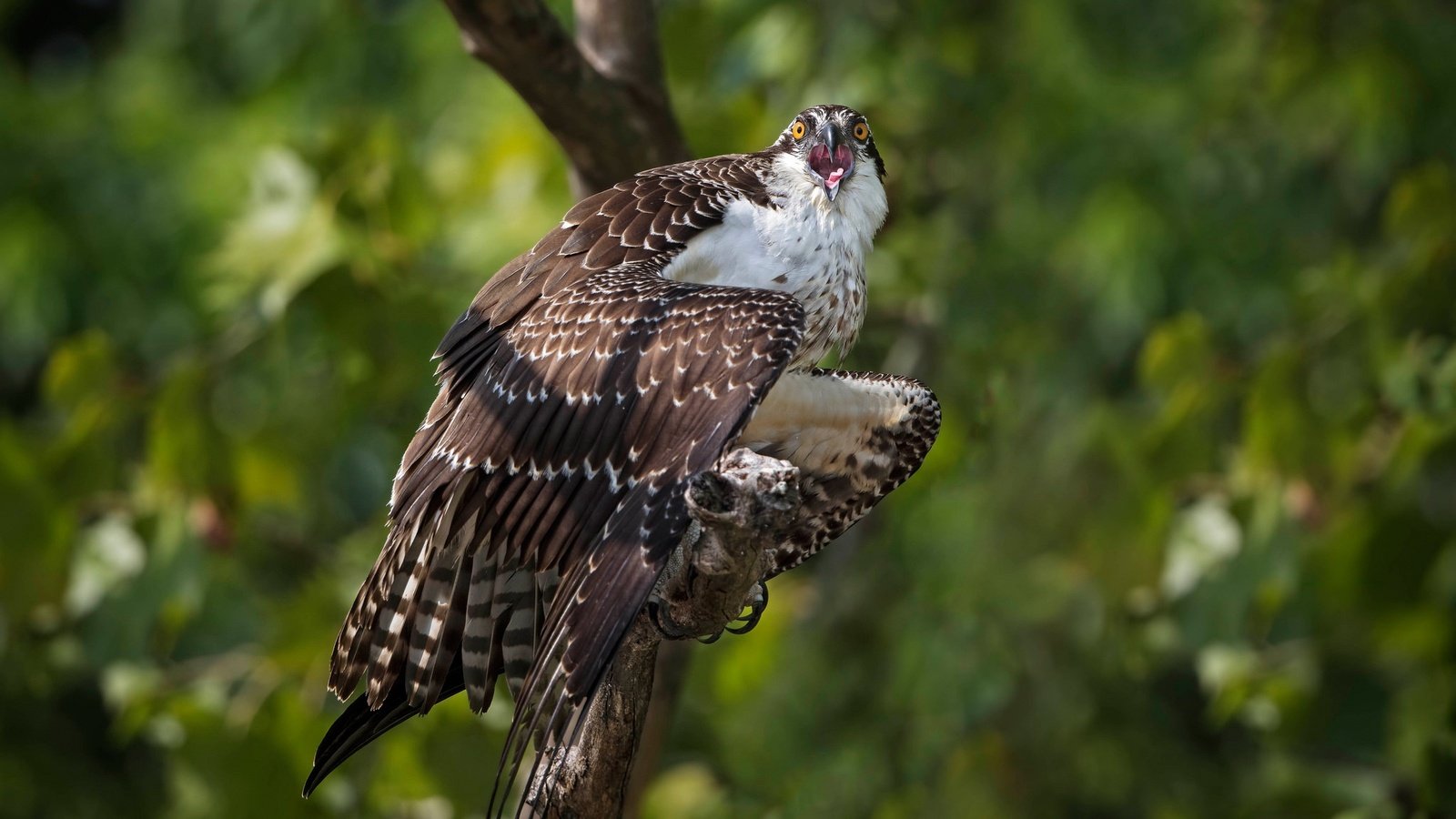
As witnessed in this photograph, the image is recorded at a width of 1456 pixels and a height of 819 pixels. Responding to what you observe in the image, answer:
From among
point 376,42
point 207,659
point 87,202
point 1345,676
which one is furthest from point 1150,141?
point 87,202

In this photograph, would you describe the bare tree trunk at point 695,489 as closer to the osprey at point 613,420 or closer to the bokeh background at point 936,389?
the osprey at point 613,420

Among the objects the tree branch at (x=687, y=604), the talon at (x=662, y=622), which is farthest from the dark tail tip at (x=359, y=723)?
the talon at (x=662, y=622)

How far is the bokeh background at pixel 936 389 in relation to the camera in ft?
17.7

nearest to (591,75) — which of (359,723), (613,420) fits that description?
(613,420)

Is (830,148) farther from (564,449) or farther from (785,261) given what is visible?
(564,449)

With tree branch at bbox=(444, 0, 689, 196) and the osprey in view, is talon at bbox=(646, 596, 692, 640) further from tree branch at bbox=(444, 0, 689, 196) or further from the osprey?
tree branch at bbox=(444, 0, 689, 196)

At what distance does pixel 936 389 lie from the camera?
6340mm

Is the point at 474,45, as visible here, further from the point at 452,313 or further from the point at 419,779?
the point at 419,779

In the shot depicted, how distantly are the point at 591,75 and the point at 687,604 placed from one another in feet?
5.85

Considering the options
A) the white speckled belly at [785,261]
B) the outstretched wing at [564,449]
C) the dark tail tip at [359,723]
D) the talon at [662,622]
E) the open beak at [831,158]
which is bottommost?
the dark tail tip at [359,723]

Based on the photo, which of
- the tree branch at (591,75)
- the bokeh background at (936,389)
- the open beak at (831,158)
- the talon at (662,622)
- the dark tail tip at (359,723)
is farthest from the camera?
the bokeh background at (936,389)

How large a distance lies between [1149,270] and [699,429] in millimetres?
3738

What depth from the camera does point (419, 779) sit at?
537 centimetres

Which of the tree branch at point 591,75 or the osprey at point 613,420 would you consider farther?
the tree branch at point 591,75
